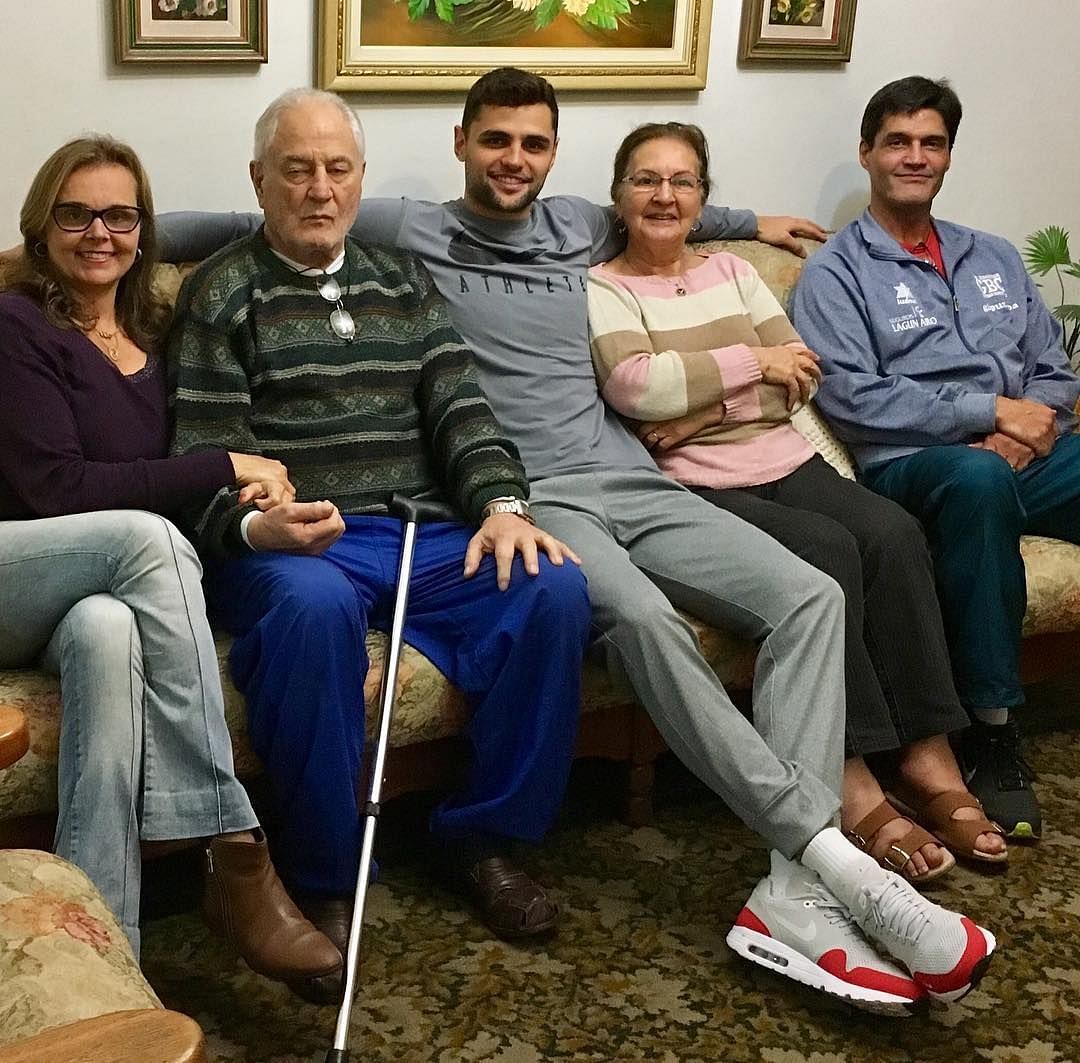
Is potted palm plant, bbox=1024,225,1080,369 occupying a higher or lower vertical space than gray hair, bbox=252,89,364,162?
lower

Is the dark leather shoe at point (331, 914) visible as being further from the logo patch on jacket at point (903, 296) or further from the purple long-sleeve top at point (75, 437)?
the logo patch on jacket at point (903, 296)

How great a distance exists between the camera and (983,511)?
256 centimetres

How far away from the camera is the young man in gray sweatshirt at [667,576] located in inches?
79.7

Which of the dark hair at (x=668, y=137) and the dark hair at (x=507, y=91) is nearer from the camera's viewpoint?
the dark hair at (x=507, y=91)

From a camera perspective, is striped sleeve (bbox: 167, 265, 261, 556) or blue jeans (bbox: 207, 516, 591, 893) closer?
blue jeans (bbox: 207, 516, 591, 893)

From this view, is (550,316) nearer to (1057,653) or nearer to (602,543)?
(602,543)

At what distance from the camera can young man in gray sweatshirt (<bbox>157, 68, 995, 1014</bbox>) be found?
2023 millimetres

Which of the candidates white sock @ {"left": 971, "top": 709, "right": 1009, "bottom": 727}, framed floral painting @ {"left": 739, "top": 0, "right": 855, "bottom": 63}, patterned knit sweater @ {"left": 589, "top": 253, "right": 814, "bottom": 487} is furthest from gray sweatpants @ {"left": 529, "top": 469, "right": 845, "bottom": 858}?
framed floral painting @ {"left": 739, "top": 0, "right": 855, "bottom": 63}

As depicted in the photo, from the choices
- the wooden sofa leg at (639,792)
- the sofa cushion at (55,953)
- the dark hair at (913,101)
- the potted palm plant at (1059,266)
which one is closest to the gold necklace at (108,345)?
the sofa cushion at (55,953)

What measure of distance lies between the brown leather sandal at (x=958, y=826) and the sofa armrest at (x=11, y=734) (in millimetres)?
1667

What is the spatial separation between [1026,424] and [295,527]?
1.51 meters

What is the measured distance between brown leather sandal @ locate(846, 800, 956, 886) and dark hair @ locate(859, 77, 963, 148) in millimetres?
1447

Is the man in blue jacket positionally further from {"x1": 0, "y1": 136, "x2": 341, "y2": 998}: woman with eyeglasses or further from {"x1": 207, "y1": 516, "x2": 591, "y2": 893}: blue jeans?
{"x1": 0, "y1": 136, "x2": 341, "y2": 998}: woman with eyeglasses

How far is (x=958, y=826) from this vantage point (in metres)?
2.45
